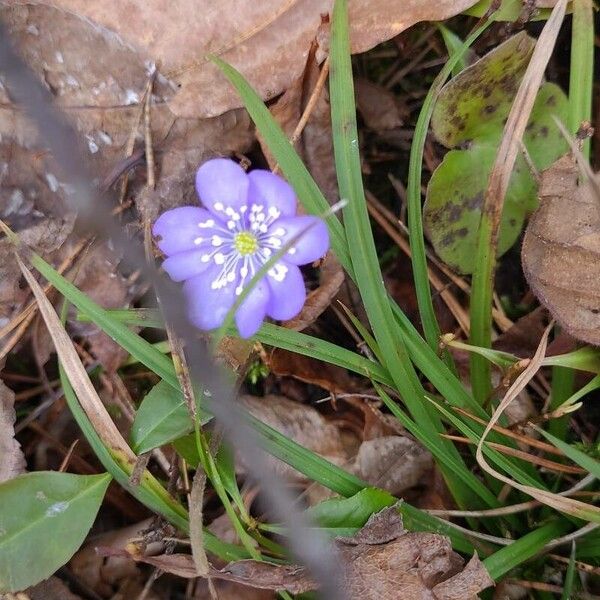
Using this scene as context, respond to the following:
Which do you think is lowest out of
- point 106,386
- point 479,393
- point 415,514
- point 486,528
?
point 486,528

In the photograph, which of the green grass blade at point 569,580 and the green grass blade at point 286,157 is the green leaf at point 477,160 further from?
the green grass blade at point 569,580

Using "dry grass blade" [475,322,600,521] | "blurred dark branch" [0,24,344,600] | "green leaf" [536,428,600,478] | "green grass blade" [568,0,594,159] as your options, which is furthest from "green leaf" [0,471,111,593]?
"green grass blade" [568,0,594,159]

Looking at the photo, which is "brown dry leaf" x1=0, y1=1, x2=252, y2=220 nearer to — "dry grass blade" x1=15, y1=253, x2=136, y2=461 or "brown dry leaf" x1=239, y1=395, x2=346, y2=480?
"dry grass blade" x1=15, y1=253, x2=136, y2=461

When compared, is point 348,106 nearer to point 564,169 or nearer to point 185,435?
point 564,169

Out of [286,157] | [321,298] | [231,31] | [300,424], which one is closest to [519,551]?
[300,424]

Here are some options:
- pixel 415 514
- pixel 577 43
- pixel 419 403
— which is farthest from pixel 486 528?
pixel 577 43

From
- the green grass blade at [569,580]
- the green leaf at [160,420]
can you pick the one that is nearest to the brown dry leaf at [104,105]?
the green leaf at [160,420]

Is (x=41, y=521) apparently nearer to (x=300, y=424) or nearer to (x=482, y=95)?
(x=300, y=424)
